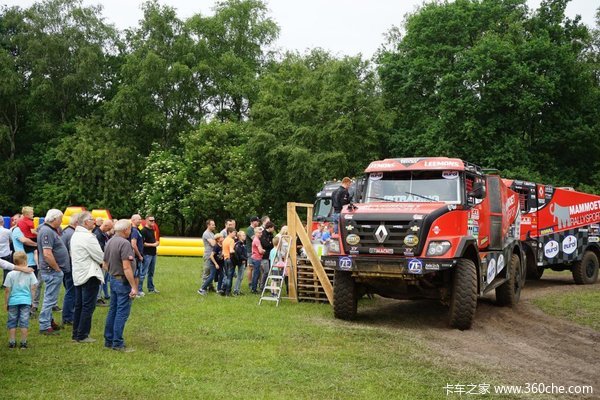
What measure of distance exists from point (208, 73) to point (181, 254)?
826 inches

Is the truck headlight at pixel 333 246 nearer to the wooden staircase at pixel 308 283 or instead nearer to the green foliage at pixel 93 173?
the wooden staircase at pixel 308 283

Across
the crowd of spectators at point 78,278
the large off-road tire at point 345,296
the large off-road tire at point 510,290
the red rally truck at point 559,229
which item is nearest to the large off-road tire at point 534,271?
the red rally truck at point 559,229

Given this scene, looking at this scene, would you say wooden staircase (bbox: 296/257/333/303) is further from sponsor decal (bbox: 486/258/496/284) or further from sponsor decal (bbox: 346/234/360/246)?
sponsor decal (bbox: 486/258/496/284)

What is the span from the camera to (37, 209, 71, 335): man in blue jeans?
9.71 meters

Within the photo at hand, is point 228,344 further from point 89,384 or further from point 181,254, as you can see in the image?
point 181,254

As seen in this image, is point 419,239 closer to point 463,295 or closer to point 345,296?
point 463,295

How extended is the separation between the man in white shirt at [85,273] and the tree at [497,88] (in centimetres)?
2730

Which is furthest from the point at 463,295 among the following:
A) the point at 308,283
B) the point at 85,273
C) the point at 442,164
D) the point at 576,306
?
the point at 85,273

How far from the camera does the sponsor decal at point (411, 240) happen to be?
1080 centimetres

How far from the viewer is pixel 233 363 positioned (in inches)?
323

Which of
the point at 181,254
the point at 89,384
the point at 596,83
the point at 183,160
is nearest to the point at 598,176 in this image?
the point at 596,83

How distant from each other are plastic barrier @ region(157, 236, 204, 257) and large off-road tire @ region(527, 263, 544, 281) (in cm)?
1531

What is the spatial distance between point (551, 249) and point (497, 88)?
16394mm

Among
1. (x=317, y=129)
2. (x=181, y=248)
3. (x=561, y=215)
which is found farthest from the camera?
(x=317, y=129)
